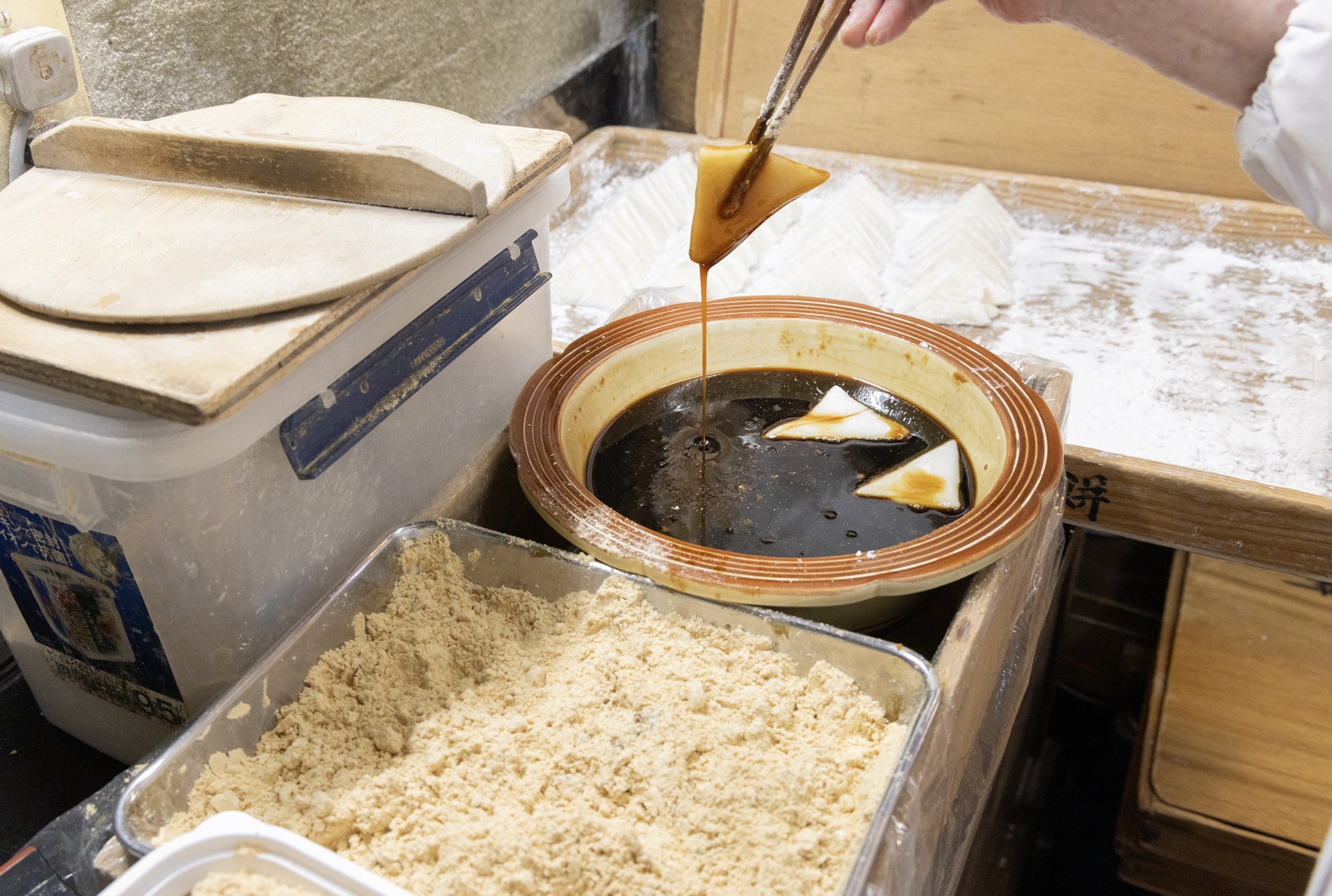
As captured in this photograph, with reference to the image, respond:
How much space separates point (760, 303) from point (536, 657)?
0.77 m

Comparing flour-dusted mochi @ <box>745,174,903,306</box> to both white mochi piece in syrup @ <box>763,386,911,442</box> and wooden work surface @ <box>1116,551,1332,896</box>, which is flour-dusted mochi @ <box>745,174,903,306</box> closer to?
white mochi piece in syrup @ <box>763,386,911,442</box>

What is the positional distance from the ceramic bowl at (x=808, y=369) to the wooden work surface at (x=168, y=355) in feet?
1.27

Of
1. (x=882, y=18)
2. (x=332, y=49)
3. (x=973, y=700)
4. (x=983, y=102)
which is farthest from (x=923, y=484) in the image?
(x=983, y=102)

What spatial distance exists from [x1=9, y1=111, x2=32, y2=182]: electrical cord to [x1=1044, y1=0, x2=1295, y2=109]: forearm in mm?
1396

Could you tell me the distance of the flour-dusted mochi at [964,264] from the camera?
211 centimetres

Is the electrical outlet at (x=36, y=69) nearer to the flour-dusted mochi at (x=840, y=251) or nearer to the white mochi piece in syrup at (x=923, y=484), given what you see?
the white mochi piece in syrup at (x=923, y=484)

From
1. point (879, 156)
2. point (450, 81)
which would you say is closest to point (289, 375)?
point (450, 81)

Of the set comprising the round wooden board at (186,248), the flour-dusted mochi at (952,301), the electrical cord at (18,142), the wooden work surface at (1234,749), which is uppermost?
the round wooden board at (186,248)

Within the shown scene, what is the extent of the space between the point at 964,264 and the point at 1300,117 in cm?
115

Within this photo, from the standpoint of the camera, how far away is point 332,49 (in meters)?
1.84

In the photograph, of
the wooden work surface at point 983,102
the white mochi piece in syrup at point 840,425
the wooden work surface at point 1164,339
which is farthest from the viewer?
the wooden work surface at point 983,102

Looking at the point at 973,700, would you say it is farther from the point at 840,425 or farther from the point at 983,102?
the point at 983,102

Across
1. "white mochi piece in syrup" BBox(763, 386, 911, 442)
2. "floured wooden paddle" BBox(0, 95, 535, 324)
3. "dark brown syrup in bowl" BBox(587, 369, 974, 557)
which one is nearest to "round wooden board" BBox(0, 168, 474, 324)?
"floured wooden paddle" BBox(0, 95, 535, 324)

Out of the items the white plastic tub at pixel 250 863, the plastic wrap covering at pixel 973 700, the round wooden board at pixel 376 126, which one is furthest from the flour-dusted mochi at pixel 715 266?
the white plastic tub at pixel 250 863
